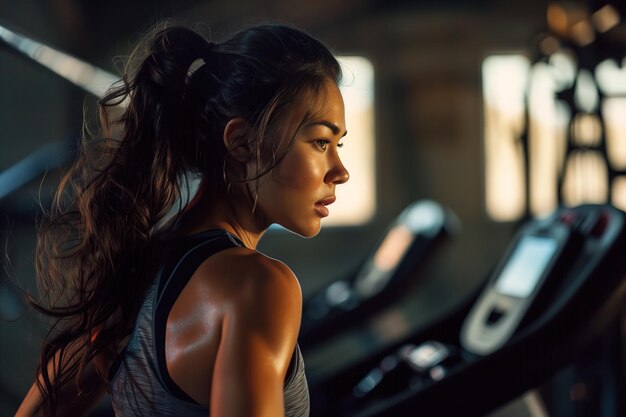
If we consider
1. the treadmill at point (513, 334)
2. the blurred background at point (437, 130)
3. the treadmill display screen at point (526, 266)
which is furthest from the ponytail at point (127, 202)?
the blurred background at point (437, 130)

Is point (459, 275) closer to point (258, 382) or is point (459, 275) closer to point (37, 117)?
point (37, 117)

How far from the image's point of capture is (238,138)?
71 centimetres

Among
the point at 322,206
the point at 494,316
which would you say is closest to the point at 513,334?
the point at 494,316

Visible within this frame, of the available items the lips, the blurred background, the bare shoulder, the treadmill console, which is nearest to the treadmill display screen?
the treadmill console

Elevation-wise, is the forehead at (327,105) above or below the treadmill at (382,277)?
above

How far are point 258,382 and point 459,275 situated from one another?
4940 mm

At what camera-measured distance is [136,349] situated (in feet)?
2.25

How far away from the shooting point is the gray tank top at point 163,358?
2.12 ft

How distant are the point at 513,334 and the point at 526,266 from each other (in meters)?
0.27

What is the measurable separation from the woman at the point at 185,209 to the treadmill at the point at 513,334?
2.11 ft

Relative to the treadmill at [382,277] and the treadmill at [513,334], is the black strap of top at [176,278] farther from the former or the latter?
the treadmill at [382,277]

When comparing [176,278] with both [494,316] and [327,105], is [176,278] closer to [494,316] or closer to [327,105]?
[327,105]

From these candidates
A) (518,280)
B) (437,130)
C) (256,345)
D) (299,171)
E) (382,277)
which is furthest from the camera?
(437,130)

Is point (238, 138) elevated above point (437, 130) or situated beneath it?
elevated above
